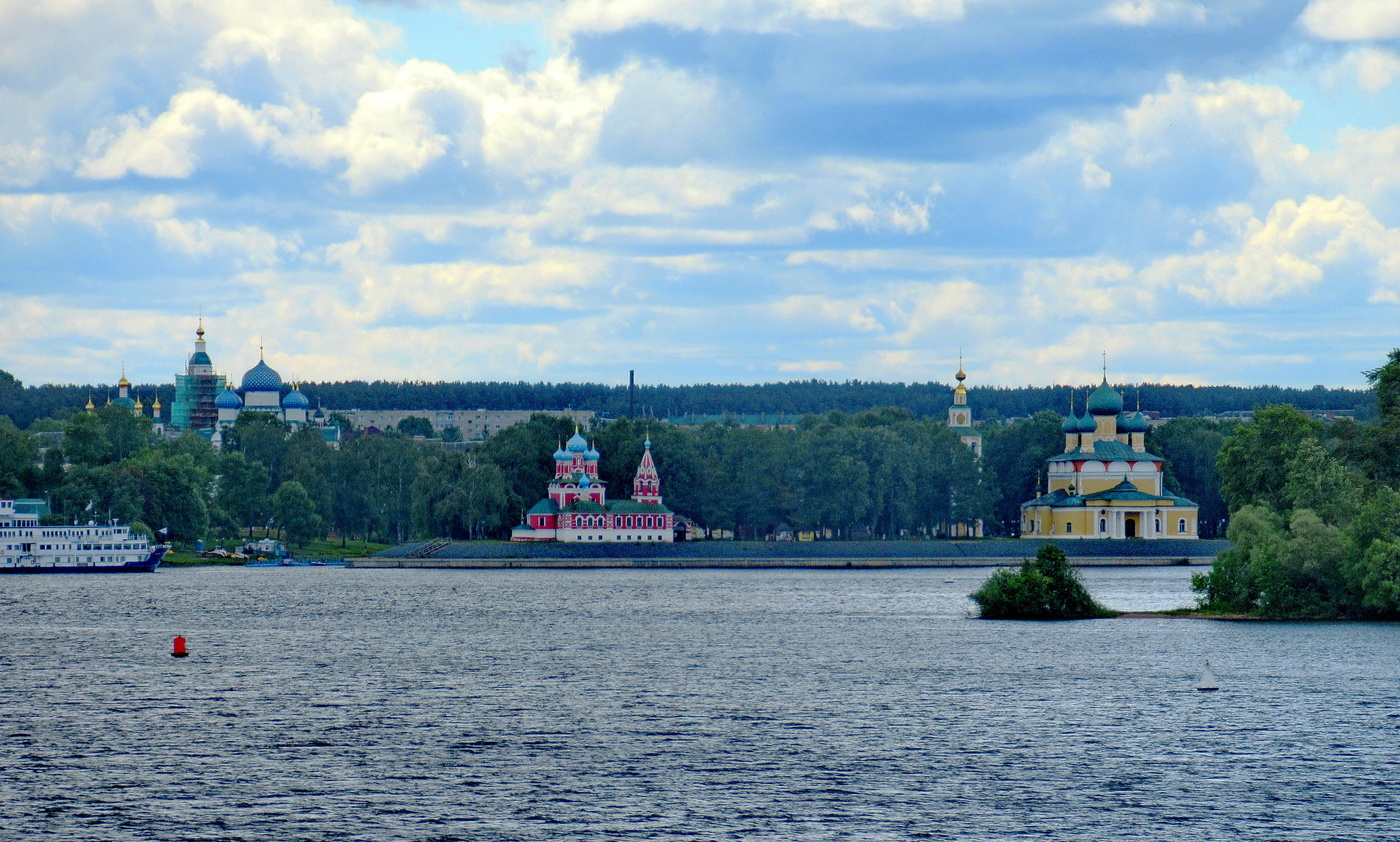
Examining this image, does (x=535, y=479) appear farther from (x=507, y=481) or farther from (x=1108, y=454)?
(x=1108, y=454)

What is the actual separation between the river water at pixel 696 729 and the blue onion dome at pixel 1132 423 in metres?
101

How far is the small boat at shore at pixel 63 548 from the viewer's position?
6147 inches

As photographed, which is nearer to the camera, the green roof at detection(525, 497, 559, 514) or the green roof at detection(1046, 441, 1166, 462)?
the green roof at detection(525, 497, 559, 514)

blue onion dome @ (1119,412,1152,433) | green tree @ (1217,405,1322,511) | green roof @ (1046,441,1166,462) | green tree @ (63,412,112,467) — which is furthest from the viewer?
blue onion dome @ (1119,412,1152,433)

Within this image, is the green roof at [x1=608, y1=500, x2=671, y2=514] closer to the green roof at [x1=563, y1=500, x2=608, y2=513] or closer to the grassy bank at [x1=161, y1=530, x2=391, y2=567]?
the green roof at [x1=563, y1=500, x2=608, y2=513]

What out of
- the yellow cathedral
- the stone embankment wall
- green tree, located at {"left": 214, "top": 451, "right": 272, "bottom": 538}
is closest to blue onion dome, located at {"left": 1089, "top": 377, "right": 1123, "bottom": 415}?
the yellow cathedral

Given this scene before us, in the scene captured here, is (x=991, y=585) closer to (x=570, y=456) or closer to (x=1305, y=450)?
(x=1305, y=450)

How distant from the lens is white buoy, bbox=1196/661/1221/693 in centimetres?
6259

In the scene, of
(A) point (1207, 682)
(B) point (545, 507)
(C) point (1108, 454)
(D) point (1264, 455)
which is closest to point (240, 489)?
(B) point (545, 507)

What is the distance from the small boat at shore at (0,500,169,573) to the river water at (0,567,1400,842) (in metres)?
62.9

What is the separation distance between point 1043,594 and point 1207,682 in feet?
89.3

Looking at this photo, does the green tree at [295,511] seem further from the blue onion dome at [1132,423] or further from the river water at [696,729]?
the river water at [696,729]

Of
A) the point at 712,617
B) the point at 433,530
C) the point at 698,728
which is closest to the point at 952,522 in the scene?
the point at 433,530

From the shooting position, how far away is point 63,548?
514 feet
